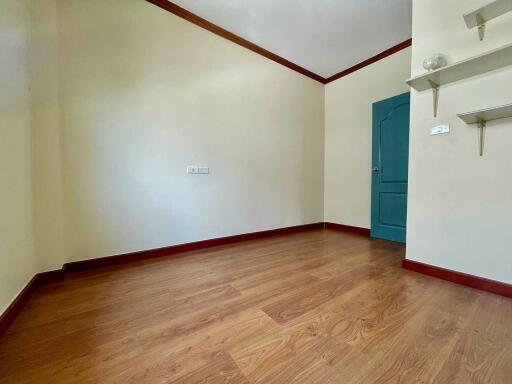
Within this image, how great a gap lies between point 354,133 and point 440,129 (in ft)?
5.70

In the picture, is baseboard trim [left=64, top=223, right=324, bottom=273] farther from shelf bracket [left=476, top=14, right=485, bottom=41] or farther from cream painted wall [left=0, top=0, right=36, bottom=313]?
shelf bracket [left=476, top=14, right=485, bottom=41]

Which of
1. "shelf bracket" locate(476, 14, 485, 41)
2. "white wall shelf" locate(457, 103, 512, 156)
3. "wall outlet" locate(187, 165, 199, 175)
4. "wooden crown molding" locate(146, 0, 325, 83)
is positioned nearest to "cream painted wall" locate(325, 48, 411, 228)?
"wooden crown molding" locate(146, 0, 325, 83)

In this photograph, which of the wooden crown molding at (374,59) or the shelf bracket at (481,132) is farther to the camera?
the wooden crown molding at (374,59)

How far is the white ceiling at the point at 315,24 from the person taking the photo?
2312 mm

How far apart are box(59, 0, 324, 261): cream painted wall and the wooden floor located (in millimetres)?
674

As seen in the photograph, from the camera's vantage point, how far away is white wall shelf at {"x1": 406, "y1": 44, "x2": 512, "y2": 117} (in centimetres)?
138

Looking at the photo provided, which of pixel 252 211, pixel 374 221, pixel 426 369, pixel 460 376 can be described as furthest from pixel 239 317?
pixel 374 221

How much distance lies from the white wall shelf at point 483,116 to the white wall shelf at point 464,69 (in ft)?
0.90

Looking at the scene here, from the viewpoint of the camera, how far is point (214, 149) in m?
2.68

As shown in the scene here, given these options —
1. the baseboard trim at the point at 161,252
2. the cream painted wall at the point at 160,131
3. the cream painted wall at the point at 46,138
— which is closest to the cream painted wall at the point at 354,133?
the cream painted wall at the point at 160,131

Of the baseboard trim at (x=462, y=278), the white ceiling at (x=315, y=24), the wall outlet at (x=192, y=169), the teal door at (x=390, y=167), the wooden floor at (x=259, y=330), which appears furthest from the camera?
the teal door at (x=390, y=167)

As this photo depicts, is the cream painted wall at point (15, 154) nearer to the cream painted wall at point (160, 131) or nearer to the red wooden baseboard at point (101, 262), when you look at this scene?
the red wooden baseboard at point (101, 262)

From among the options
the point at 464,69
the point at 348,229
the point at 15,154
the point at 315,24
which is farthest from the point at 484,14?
the point at 15,154

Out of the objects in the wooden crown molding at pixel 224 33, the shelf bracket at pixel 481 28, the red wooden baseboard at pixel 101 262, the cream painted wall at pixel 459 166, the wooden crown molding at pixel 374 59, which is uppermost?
the wooden crown molding at pixel 224 33
